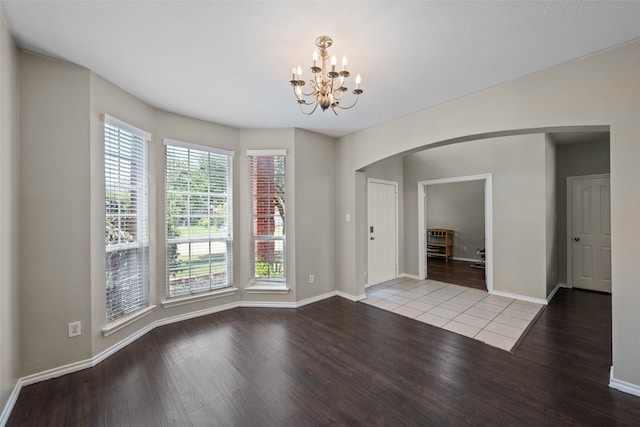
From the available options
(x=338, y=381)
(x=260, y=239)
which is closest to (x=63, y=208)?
(x=260, y=239)

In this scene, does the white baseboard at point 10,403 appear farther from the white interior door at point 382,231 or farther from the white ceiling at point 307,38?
the white interior door at point 382,231

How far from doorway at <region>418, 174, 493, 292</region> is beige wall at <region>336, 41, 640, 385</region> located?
86.1 inches

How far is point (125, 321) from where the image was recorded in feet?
8.91

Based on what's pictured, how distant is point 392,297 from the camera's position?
4.29 metres

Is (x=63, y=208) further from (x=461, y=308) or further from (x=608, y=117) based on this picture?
(x=461, y=308)

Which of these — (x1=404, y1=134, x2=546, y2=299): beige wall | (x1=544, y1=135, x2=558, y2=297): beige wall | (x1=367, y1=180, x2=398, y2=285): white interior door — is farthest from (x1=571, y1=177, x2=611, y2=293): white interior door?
(x1=367, y1=180, x2=398, y2=285): white interior door

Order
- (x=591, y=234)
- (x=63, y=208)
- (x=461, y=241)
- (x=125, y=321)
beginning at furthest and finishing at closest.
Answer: (x=461, y=241) < (x=591, y=234) < (x=125, y=321) < (x=63, y=208)

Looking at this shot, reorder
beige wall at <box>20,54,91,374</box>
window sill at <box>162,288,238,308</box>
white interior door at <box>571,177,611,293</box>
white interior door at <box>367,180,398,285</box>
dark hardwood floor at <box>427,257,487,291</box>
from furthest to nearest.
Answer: dark hardwood floor at <box>427,257,487,291</box> → white interior door at <box>367,180,398,285</box> → white interior door at <box>571,177,611,293</box> → window sill at <box>162,288,238,308</box> → beige wall at <box>20,54,91,374</box>

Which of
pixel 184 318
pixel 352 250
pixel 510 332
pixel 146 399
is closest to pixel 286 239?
pixel 352 250

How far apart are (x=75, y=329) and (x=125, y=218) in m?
1.09

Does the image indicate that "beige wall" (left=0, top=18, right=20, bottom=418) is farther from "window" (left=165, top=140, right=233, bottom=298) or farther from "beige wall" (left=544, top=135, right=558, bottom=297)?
"beige wall" (left=544, top=135, right=558, bottom=297)

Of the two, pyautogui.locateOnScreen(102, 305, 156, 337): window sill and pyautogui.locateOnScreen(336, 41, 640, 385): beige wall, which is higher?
pyautogui.locateOnScreen(336, 41, 640, 385): beige wall

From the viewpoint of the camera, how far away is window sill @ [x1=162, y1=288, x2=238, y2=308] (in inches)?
130

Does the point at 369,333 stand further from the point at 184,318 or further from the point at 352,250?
the point at 184,318
